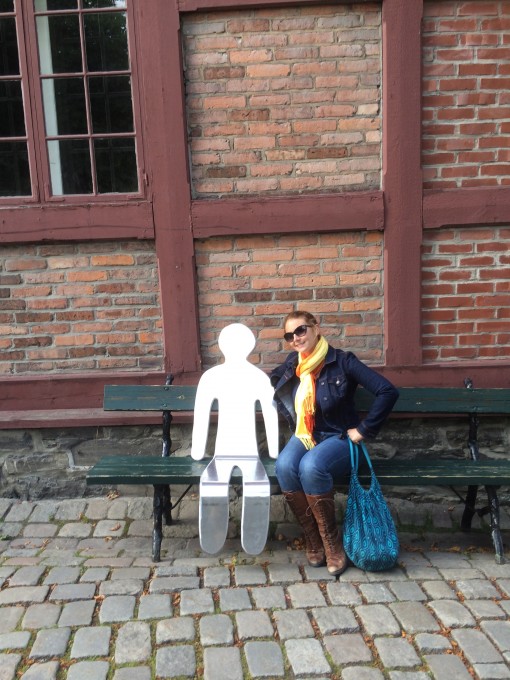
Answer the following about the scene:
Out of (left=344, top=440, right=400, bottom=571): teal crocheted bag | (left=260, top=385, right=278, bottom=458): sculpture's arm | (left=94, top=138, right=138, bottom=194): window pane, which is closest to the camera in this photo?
(left=344, top=440, right=400, bottom=571): teal crocheted bag

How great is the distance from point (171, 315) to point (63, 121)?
55.5 inches

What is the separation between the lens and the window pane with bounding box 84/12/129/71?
393cm

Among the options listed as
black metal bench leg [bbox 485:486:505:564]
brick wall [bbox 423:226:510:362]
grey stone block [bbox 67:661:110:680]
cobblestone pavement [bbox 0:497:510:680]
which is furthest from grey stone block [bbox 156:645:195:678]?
brick wall [bbox 423:226:510:362]

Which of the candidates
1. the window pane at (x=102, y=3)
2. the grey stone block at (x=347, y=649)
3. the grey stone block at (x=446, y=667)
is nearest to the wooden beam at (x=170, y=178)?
the window pane at (x=102, y=3)

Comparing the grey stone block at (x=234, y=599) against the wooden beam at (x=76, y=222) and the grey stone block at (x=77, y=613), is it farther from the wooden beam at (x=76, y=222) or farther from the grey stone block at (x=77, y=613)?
the wooden beam at (x=76, y=222)

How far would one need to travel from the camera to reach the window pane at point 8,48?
394cm

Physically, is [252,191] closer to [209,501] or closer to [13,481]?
[209,501]

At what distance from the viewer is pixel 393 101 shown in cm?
381

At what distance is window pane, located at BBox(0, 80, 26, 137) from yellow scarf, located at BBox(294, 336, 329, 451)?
2356mm

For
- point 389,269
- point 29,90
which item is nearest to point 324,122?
point 389,269

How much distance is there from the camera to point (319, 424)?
350 cm

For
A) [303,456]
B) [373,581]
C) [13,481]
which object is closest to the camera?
[373,581]

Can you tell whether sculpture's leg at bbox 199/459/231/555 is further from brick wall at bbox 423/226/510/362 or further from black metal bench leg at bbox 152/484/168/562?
brick wall at bbox 423/226/510/362

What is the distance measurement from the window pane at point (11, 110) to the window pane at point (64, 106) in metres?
0.17
